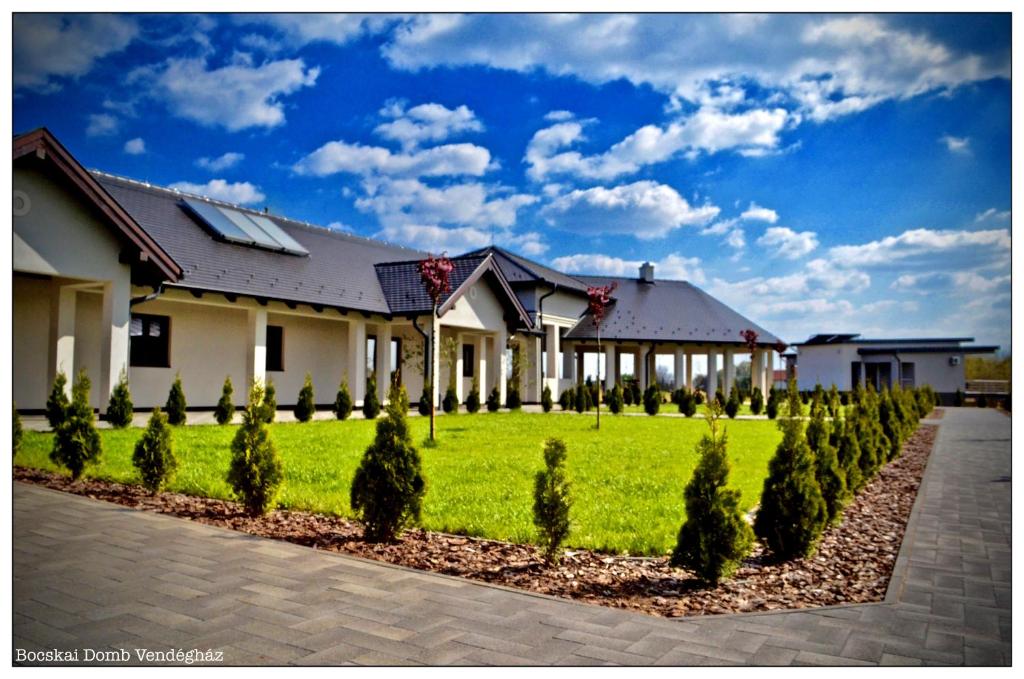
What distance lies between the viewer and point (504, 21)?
4883mm

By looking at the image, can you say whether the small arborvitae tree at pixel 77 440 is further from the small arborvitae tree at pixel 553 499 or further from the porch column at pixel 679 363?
the porch column at pixel 679 363

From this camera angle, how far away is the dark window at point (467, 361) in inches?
979

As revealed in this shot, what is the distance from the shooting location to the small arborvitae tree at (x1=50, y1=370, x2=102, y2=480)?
25.1ft

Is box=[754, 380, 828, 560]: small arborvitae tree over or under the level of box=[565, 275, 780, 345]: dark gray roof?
under

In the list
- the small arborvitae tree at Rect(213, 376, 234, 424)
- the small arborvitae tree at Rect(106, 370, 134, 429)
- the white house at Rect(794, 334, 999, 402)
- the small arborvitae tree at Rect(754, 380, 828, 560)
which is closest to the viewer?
the small arborvitae tree at Rect(754, 380, 828, 560)

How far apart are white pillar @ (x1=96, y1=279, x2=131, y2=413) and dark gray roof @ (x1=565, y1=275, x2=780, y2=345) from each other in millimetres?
18119

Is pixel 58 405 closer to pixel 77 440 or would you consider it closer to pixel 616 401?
pixel 77 440

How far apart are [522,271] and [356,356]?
9092mm

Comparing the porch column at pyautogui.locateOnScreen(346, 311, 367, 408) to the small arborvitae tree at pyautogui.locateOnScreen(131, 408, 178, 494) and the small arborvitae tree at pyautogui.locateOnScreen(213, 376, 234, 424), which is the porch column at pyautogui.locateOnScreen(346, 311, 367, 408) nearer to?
the small arborvitae tree at pyautogui.locateOnScreen(213, 376, 234, 424)

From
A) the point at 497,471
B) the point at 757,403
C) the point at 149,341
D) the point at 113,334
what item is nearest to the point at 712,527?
the point at 497,471

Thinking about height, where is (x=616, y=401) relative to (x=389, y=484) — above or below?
below

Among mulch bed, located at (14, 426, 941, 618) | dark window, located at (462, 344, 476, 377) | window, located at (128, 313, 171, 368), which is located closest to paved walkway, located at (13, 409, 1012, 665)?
mulch bed, located at (14, 426, 941, 618)

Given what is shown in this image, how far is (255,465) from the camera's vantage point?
20.8 feet

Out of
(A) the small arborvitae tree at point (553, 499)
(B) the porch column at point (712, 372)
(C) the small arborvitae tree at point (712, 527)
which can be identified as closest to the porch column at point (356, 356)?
(A) the small arborvitae tree at point (553, 499)
